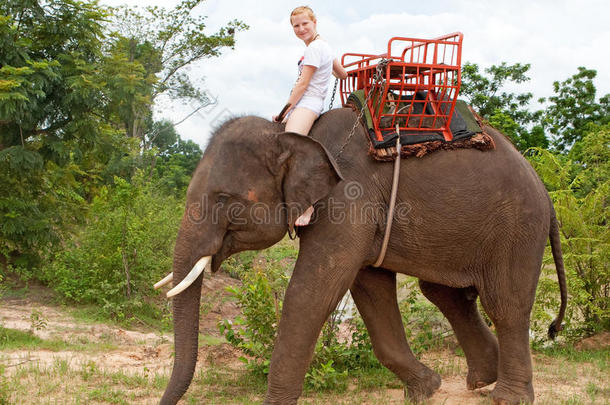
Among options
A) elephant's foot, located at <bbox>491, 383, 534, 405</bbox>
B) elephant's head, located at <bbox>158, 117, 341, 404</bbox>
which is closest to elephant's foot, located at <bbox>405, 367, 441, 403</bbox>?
elephant's foot, located at <bbox>491, 383, 534, 405</bbox>

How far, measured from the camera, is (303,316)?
4.01 metres

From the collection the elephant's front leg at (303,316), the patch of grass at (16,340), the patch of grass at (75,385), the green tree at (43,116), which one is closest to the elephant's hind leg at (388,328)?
the elephant's front leg at (303,316)

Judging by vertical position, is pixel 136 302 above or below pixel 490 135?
below

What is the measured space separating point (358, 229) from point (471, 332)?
1779 millimetres

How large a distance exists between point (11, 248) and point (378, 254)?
24.2ft

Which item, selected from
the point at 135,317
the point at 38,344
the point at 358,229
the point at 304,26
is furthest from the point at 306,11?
the point at 135,317

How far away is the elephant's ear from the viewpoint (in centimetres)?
396

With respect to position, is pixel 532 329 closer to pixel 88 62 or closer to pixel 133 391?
pixel 133 391

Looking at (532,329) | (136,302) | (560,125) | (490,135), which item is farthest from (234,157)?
(560,125)

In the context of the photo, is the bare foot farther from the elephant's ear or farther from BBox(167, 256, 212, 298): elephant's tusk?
BBox(167, 256, 212, 298): elephant's tusk

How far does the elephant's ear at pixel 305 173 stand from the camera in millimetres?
3955

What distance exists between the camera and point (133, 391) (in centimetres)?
512

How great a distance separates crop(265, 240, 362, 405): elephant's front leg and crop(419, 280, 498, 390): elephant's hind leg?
151 centimetres

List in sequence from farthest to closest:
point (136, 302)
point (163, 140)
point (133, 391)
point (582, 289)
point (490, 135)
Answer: point (163, 140), point (136, 302), point (582, 289), point (133, 391), point (490, 135)
